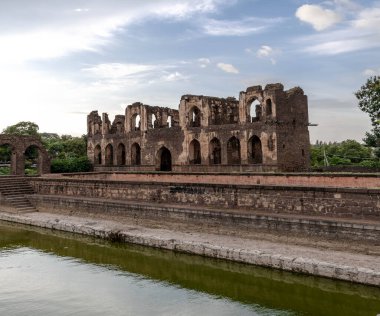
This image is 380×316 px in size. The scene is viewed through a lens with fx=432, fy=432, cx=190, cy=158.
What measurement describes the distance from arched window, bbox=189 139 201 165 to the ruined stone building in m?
0.06

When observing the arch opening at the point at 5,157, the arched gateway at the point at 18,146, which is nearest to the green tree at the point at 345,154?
the arched gateway at the point at 18,146

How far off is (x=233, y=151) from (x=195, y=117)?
4.19m

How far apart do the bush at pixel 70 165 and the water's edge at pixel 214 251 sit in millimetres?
13553

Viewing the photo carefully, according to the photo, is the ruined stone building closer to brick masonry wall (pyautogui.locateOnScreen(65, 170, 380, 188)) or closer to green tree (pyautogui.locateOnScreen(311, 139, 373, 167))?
brick masonry wall (pyautogui.locateOnScreen(65, 170, 380, 188))

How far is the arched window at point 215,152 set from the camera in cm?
2467

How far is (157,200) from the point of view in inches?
629

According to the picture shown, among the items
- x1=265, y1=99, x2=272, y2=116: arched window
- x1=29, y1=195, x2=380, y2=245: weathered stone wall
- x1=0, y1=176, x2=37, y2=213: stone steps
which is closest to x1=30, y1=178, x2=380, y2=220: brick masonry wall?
x1=29, y1=195, x2=380, y2=245: weathered stone wall

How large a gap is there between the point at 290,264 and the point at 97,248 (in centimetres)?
610

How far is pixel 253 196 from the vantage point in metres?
13.2

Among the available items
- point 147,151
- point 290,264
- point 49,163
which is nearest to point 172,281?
point 290,264

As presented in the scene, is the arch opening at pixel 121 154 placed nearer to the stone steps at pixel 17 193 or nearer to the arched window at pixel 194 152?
the arched window at pixel 194 152

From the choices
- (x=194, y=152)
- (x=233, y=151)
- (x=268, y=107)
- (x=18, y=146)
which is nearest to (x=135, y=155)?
(x=194, y=152)

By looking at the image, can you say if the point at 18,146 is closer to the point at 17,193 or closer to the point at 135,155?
the point at 17,193

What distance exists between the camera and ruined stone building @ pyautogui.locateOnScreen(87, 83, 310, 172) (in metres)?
22.0
